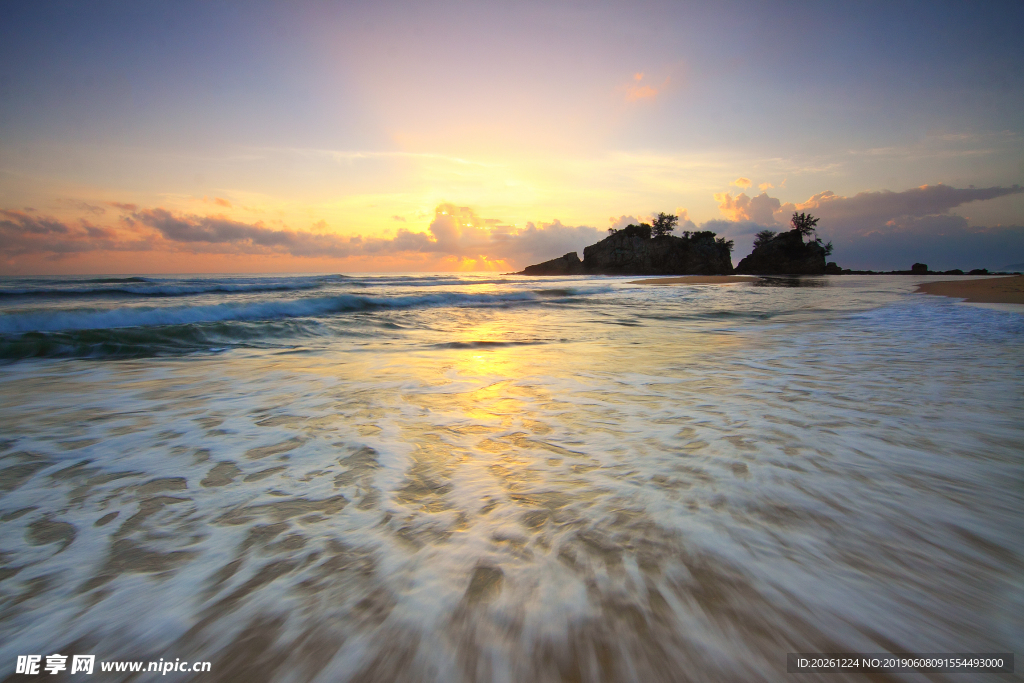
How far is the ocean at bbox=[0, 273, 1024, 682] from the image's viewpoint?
1119 millimetres

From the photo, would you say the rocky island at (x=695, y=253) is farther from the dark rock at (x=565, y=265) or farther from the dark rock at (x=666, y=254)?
the dark rock at (x=565, y=265)

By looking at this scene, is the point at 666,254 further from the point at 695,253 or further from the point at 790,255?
the point at 790,255

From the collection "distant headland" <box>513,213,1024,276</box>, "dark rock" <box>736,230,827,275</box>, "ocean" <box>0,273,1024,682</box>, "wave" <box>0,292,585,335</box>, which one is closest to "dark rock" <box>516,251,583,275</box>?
"distant headland" <box>513,213,1024,276</box>

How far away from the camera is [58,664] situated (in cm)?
110

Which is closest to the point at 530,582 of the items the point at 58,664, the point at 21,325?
the point at 58,664

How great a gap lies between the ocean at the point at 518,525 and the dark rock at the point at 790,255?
7259 centimetres

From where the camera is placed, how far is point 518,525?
1645mm

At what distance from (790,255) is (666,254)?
18.9 meters

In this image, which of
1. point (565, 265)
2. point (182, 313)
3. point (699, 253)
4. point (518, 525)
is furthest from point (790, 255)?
point (518, 525)

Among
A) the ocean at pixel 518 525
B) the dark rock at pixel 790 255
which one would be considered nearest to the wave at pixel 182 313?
the ocean at pixel 518 525

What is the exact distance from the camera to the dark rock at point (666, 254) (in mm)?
67062

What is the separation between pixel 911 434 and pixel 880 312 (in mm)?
9951

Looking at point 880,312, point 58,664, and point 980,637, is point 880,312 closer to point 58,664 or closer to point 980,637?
point 980,637

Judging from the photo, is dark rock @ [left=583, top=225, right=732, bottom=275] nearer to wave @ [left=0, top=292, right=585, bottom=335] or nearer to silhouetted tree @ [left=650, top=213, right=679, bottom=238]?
silhouetted tree @ [left=650, top=213, right=679, bottom=238]
